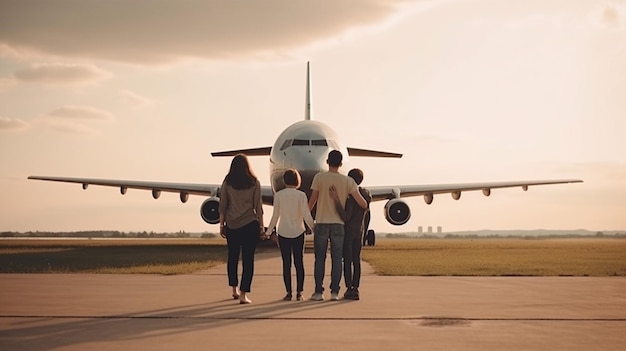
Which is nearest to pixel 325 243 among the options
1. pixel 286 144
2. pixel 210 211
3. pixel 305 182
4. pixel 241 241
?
pixel 241 241

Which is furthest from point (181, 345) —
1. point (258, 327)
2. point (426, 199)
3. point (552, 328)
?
point (426, 199)

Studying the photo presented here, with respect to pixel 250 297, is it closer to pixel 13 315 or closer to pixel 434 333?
pixel 13 315

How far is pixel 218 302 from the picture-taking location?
31.1 feet

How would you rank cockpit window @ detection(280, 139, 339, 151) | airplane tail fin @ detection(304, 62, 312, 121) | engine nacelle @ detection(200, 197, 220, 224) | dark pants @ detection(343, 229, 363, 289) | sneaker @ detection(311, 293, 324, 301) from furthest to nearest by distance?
1. airplane tail fin @ detection(304, 62, 312, 121)
2. engine nacelle @ detection(200, 197, 220, 224)
3. cockpit window @ detection(280, 139, 339, 151)
4. dark pants @ detection(343, 229, 363, 289)
5. sneaker @ detection(311, 293, 324, 301)

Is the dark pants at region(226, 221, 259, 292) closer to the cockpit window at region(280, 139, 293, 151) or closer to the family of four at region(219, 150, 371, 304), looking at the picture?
A: the family of four at region(219, 150, 371, 304)

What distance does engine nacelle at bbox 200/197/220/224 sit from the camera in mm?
26469

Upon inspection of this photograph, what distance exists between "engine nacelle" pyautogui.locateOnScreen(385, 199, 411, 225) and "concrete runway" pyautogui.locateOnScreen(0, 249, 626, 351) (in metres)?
15.0

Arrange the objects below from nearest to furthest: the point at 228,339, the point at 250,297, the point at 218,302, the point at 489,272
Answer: the point at 228,339
the point at 218,302
the point at 250,297
the point at 489,272

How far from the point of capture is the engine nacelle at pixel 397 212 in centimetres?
2748

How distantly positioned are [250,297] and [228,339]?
402cm

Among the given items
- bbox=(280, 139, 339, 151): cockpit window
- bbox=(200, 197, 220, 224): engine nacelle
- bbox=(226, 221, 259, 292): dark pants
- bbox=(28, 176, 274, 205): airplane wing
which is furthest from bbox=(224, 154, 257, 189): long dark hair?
bbox=(28, 176, 274, 205): airplane wing

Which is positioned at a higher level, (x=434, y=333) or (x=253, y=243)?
(x=253, y=243)

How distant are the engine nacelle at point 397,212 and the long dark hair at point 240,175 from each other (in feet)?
58.3

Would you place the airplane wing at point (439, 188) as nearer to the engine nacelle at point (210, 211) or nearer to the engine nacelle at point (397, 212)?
the engine nacelle at point (397, 212)
